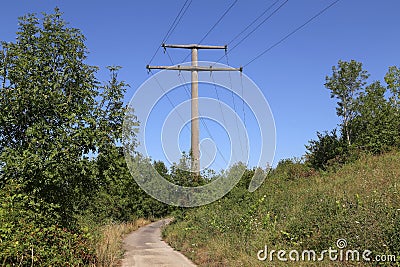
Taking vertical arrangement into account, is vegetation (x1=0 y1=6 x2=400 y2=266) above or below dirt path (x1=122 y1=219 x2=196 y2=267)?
above

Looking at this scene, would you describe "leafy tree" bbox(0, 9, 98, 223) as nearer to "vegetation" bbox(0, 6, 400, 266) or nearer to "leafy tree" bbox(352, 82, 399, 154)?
"vegetation" bbox(0, 6, 400, 266)

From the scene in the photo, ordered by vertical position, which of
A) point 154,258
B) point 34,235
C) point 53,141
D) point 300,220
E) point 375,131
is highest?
point 375,131

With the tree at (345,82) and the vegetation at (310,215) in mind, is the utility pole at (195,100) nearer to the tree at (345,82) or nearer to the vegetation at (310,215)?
the vegetation at (310,215)

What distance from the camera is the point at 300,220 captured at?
384 inches

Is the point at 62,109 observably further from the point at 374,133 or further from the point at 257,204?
the point at 374,133

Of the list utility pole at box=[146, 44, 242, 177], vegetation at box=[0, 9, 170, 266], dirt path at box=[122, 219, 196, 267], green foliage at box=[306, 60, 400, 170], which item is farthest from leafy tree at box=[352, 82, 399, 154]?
vegetation at box=[0, 9, 170, 266]

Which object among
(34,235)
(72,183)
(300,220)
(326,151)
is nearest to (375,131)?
(326,151)

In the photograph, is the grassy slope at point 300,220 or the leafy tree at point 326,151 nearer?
the grassy slope at point 300,220

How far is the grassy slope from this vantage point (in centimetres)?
716

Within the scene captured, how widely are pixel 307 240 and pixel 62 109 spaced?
6.03 m

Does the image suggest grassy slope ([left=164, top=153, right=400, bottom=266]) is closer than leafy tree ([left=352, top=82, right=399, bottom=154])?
Yes

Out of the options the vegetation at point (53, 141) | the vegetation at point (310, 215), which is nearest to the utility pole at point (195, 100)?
the vegetation at point (310, 215)

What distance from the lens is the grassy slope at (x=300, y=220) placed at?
23.5 ft

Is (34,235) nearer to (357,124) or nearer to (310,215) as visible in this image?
(310,215)
